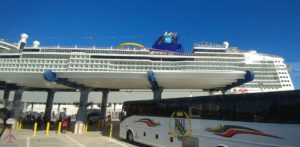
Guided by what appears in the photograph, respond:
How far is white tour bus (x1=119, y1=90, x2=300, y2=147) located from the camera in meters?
6.91

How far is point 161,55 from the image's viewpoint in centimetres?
6775

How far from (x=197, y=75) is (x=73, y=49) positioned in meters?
61.7

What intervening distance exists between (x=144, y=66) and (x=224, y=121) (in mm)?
46650

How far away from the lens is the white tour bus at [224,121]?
6.91 m

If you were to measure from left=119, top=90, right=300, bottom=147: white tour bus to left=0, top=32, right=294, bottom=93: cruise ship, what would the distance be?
7474 mm

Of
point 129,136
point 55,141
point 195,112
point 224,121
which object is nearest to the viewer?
point 224,121

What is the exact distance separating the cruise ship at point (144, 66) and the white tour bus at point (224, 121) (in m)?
7.47

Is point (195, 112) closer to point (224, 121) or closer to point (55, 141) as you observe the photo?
point (224, 121)

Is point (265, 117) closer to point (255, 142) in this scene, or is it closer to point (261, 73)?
point (255, 142)

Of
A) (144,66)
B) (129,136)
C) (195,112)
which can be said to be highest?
(144,66)

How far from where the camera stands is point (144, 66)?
55.2 m

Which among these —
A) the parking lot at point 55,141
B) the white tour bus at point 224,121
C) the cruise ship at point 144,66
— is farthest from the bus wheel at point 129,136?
the cruise ship at point 144,66

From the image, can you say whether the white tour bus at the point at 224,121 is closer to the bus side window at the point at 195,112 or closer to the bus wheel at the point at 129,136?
the bus side window at the point at 195,112

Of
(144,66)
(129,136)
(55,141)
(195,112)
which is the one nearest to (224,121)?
(195,112)
